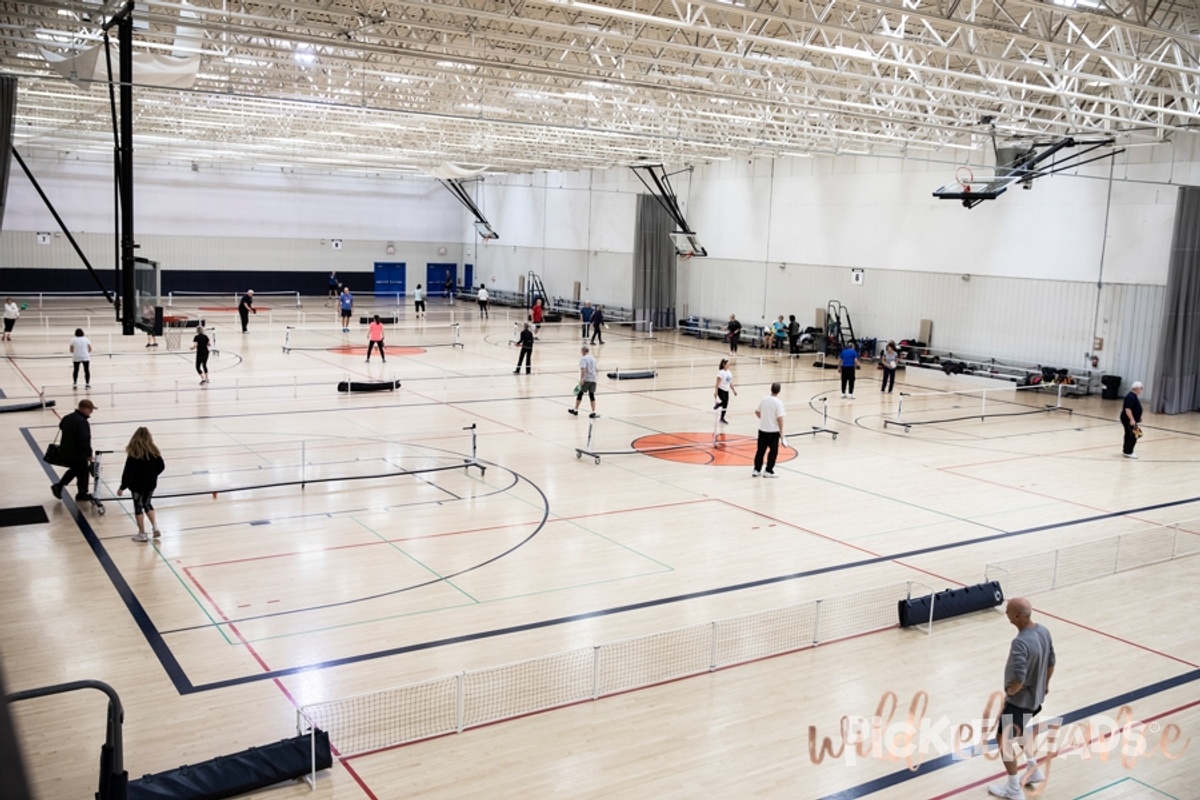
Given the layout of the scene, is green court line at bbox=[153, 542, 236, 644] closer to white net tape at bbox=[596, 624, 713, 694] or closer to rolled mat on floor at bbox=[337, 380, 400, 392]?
white net tape at bbox=[596, 624, 713, 694]

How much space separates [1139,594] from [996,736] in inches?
188

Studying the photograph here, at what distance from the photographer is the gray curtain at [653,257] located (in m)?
41.3

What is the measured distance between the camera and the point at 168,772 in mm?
7066

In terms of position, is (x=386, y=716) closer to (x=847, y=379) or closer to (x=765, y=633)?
(x=765, y=633)

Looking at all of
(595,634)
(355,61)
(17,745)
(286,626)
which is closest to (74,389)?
(355,61)

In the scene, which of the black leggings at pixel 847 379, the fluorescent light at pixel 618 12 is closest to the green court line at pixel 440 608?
the fluorescent light at pixel 618 12

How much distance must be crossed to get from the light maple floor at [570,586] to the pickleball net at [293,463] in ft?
0.57

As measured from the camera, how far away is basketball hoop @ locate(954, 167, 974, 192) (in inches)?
954

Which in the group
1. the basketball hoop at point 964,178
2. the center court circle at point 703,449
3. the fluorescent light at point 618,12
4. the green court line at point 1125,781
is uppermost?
the fluorescent light at point 618,12

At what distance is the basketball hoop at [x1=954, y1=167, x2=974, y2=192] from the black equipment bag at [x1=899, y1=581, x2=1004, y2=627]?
15152 millimetres

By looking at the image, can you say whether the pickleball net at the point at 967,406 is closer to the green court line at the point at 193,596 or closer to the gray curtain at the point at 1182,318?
the gray curtain at the point at 1182,318

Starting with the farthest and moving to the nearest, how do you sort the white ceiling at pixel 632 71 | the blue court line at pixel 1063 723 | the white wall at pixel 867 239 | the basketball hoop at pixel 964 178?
the white wall at pixel 867 239, the basketball hoop at pixel 964 178, the white ceiling at pixel 632 71, the blue court line at pixel 1063 723

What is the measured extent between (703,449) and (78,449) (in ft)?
34.3

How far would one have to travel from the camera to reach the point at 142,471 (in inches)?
481
